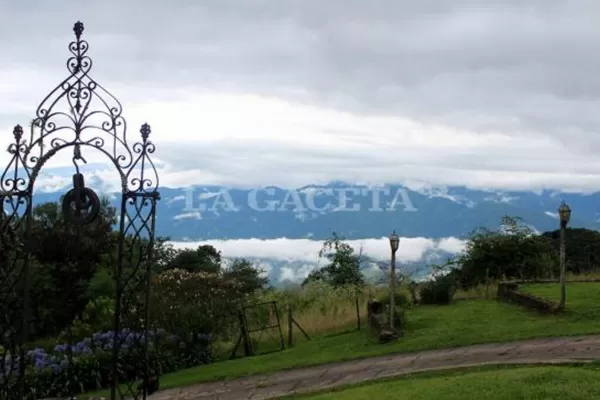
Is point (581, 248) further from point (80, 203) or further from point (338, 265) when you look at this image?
point (80, 203)

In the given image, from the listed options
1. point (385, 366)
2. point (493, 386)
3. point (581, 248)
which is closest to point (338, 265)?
point (581, 248)

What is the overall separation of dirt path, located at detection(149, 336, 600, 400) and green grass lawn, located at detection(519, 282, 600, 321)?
2584 mm

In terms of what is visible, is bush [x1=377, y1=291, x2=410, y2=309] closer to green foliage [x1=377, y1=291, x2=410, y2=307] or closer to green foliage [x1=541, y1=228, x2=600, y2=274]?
green foliage [x1=377, y1=291, x2=410, y2=307]

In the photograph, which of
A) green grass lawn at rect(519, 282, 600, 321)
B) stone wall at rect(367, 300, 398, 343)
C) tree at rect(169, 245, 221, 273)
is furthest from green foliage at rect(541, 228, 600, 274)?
tree at rect(169, 245, 221, 273)

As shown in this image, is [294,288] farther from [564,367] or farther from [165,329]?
[564,367]

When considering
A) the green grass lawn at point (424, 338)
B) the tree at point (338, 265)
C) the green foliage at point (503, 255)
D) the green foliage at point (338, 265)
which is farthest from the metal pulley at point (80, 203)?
the green foliage at point (503, 255)

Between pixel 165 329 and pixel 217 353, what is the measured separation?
1.37 meters

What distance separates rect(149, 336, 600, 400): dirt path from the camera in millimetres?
11906

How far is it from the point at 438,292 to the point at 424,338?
6362mm

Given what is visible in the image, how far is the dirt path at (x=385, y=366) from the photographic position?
39.1 ft

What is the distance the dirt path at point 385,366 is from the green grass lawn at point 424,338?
47 cm

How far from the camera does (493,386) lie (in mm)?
9438

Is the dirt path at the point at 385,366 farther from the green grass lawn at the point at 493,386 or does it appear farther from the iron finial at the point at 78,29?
the iron finial at the point at 78,29

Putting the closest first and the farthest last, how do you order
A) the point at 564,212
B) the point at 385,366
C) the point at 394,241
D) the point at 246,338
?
the point at 385,366
the point at 394,241
the point at 564,212
the point at 246,338
